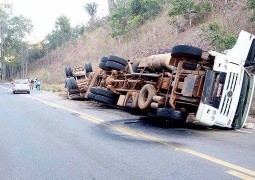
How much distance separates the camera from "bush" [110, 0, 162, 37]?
101 ft

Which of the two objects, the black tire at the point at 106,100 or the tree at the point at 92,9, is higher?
the tree at the point at 92,9

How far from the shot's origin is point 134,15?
3272cm

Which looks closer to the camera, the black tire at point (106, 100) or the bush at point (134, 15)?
the black tire at point (106, 100)

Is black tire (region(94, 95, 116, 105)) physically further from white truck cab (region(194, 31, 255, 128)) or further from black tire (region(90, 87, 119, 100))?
white truck cab (region(194, 31, 255, 128))

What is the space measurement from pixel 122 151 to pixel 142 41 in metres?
23.6

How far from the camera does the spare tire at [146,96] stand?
916cm

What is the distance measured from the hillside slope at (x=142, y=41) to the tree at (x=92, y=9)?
3.53 m

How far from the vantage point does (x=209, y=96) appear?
760 cm

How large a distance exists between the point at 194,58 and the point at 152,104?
1.56 m

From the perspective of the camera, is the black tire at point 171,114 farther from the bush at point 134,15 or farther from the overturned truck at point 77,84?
the bush at point 134,15

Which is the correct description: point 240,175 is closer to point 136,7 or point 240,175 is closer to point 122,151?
point 122,151

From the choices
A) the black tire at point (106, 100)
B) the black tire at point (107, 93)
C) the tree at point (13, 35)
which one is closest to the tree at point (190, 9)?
the black tire at point (107, 93)

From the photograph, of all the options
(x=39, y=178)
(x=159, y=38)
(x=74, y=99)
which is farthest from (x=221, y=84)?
(x=159, y=38)

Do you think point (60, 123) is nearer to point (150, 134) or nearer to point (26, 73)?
point (150, 134)
